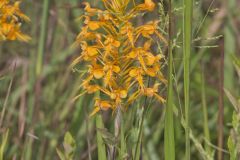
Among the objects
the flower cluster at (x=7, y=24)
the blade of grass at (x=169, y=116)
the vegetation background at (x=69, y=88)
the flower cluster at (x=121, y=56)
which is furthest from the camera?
the vegetation background at (x=69, y=88)

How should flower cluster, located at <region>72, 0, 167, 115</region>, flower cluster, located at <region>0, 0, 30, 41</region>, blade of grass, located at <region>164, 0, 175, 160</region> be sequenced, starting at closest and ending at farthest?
blade of grass, located at <region>164, 0, 175, 160</region> → flower cluster, located at <region>72, 0, 167, 115</region> → flower cluster, located at <region>0, 0, 30, 41</region>

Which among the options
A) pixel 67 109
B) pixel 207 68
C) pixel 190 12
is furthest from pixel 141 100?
pixel 207 68

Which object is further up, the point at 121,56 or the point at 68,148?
the point at 121,56

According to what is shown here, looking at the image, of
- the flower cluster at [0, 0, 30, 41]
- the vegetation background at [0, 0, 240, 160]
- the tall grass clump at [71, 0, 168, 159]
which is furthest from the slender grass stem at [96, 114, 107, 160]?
the vegetation background at [0, 0, 240, 160]

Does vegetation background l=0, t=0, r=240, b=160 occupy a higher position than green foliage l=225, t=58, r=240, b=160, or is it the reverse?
green foliage l=225, t=58, r=240, b=160

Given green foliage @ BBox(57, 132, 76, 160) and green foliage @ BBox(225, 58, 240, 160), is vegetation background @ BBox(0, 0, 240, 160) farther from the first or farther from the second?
green foliage @ BBox(225, 58, 240, 160)

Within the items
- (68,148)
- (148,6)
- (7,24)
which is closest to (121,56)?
(148,6)

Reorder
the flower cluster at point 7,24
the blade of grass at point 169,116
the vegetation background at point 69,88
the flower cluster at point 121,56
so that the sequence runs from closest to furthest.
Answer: the blade of grass at point 169,116 < the flower cluster at point 121,56 < the flower cluster at point 7,24 < the vegetation background at point 69,88

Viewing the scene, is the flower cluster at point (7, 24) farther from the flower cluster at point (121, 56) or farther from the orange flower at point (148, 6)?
the orange flower at point (148, 6)

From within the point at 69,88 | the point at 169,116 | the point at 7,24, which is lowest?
the point at 69,88

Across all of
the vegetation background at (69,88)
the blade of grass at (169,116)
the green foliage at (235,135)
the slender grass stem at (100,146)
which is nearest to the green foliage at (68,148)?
the slender grass stem at (100,146)

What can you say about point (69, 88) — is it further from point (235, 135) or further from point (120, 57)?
point (235, 135)

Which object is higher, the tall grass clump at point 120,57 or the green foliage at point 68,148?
the tall grass clump at point 120,57
